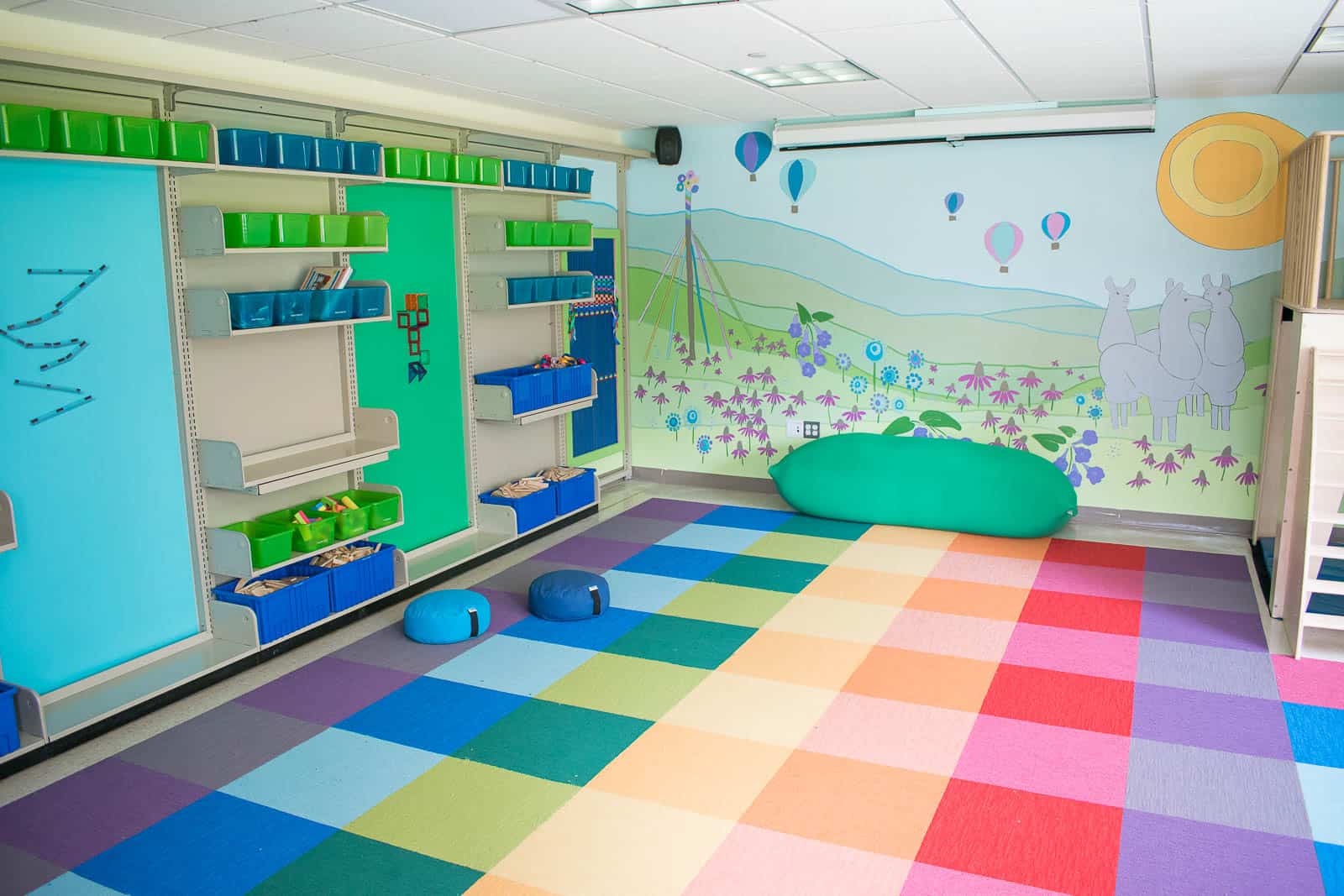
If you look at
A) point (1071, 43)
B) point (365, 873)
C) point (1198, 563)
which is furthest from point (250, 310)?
point (1198, 563)

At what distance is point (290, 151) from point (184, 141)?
1.79 ft

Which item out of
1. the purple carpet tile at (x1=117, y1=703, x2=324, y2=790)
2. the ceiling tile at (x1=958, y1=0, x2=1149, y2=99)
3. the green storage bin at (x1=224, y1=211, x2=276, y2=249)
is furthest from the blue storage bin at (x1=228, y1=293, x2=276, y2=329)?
the ceiling tile at (x1=958, y1=0, x2=1149, y2=99)

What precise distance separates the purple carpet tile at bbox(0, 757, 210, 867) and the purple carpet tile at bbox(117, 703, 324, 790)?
76 millimetres

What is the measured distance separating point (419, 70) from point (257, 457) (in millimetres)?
2176

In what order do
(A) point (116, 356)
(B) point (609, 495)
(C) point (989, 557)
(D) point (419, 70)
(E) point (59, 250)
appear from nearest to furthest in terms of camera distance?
(E) point (59, 250)
(A) point (116, 356)
(D) point (419, 70)
(C) point (989, 557)
(B) point (609, 495)

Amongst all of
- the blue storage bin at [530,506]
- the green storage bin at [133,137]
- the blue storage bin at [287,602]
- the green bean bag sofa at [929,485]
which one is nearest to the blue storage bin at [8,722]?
the blue storage bin at [287,602]

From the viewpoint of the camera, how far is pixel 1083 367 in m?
7.33

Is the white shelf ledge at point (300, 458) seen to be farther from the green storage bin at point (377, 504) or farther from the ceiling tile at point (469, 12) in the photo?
the ceiling tile at point (469, 12)

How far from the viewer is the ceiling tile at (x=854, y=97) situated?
6.23 metres

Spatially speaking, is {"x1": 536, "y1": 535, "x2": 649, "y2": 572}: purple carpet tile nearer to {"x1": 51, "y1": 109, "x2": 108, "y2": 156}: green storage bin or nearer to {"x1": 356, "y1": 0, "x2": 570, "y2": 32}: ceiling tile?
{"x1": 356, "y1": 0, "x2": 570, "y2": 32}: ceiling tile

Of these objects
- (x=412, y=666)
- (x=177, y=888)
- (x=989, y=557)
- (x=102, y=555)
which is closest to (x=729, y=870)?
(x=177, y=888)

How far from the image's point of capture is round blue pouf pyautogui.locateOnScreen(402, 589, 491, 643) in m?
A: 5.28

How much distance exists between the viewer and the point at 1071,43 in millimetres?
4879

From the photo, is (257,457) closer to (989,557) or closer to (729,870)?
(729,870)
